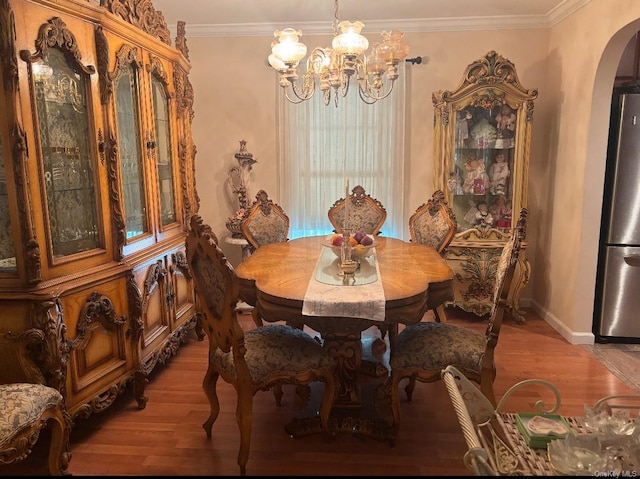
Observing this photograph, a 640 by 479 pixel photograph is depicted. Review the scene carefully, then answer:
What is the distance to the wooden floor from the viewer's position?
213 centimetres

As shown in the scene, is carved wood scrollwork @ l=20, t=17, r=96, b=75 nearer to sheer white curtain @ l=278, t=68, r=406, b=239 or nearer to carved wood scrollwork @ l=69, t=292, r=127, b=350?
carved wood scrollwork @ l=69, t=292, r=127, b=350

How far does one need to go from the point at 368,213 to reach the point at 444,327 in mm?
1582

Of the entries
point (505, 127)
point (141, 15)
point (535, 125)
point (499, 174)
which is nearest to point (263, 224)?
point (141, 15)

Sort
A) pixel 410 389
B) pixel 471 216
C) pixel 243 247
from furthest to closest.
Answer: pixel 243 247 → pixel 471 216 → pixel 410 389

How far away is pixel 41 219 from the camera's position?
207cm

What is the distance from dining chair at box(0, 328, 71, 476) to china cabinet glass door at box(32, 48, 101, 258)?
1.42 ft

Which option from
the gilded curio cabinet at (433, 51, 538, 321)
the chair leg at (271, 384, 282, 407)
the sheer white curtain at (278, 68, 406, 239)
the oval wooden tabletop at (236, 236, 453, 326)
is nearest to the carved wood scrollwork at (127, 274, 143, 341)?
the oval wooden tabletop at (236, 236, 453, 326)

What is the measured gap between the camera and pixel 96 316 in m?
2.36

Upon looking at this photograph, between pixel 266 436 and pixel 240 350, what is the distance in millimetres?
644

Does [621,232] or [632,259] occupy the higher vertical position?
[621,232]

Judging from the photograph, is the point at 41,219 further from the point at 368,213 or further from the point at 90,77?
the point at 368,213

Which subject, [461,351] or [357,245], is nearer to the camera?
[461,351]

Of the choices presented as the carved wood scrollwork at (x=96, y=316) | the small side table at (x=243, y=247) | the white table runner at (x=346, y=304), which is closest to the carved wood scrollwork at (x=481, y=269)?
the small side table at (x=243, y=247)

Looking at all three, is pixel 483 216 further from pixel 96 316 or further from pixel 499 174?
pixel 96 316
